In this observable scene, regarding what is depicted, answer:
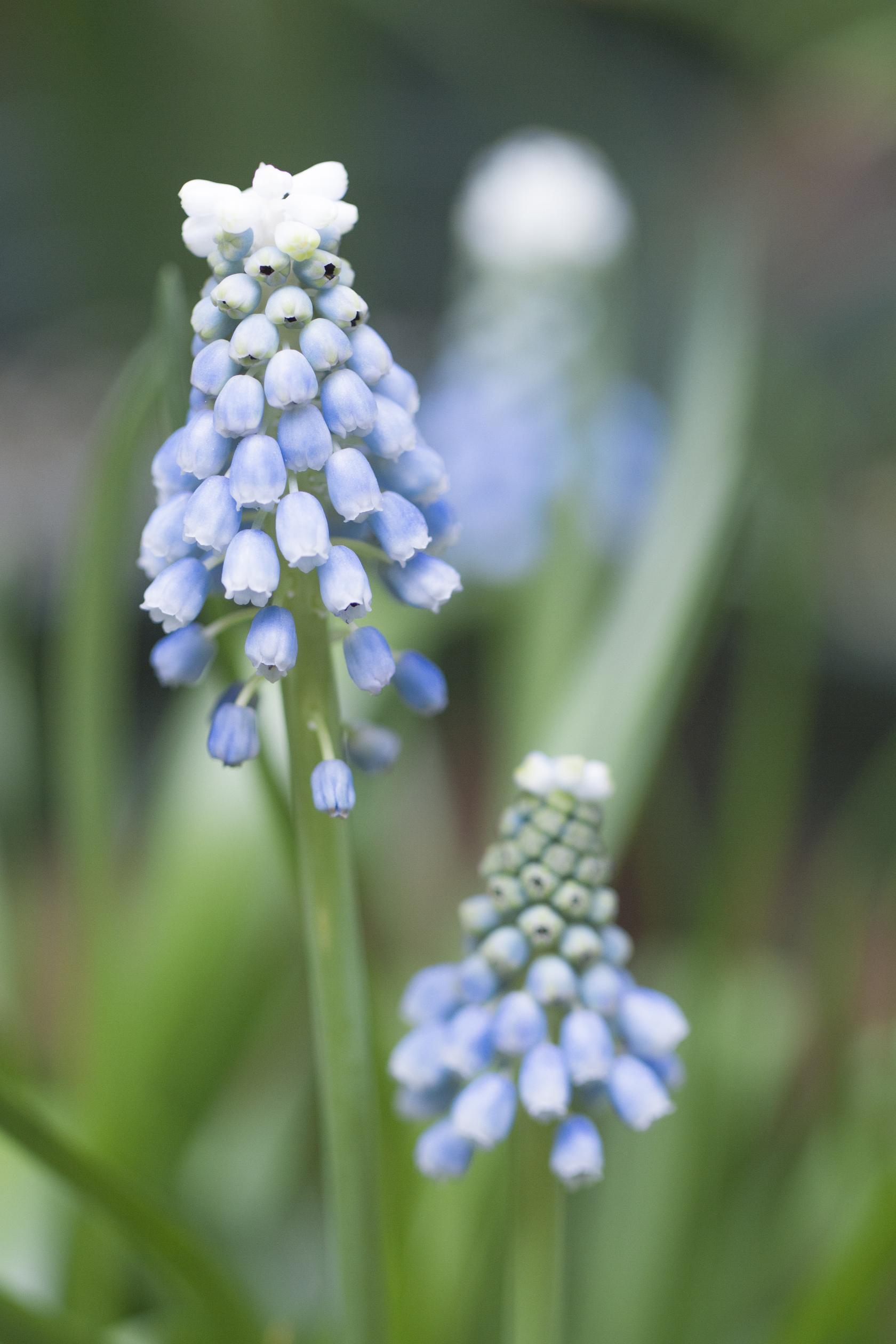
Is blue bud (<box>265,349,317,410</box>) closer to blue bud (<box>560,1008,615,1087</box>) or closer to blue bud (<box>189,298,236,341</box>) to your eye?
blue bud (<box>189,298,236,341</box>)

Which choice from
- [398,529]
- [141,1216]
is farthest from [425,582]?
[141,1216]

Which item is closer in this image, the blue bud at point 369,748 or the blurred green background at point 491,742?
the blue bud at point 369,748

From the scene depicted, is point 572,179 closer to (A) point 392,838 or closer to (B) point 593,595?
(B) point 593,595

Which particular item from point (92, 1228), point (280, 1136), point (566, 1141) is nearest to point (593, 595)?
point (280, 1136)

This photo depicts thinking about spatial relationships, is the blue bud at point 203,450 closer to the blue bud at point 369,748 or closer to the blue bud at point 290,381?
the blue bud at point 290,381

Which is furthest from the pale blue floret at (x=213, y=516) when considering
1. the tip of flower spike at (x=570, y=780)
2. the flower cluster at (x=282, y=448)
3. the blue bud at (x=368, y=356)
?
the tip of flower spike at (x=570, y=780)
